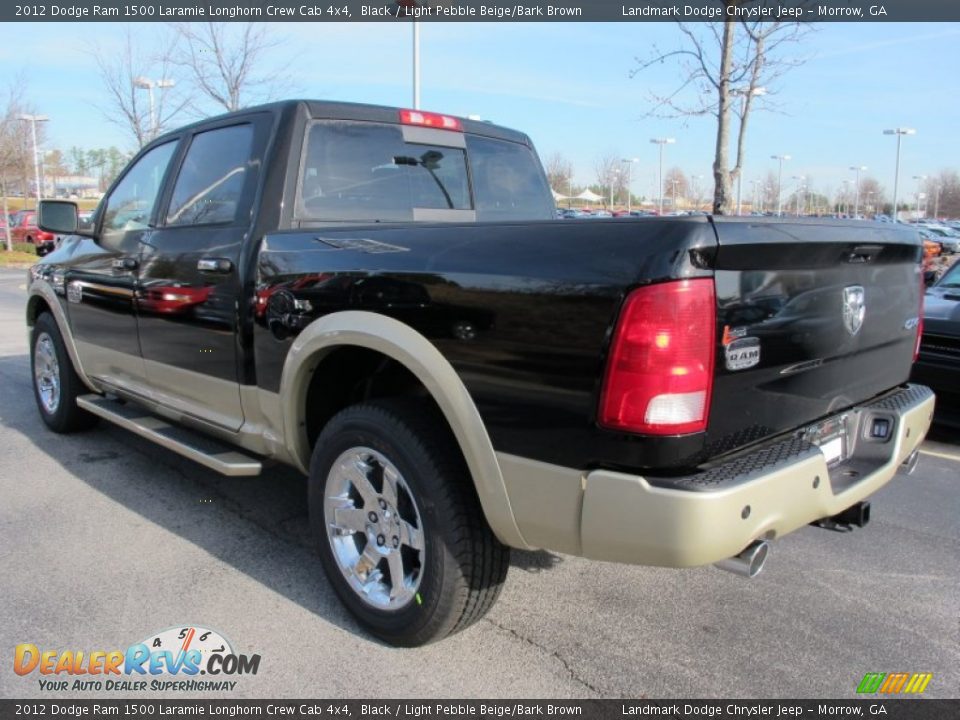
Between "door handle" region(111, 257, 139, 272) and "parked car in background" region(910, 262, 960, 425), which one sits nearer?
"door handle" region(111, 257, 139, 272)

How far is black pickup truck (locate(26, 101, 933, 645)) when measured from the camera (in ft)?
6.83

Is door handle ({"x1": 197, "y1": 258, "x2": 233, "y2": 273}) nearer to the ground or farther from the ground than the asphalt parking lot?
farther from the ground

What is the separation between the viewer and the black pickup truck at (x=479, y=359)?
2.08 metres

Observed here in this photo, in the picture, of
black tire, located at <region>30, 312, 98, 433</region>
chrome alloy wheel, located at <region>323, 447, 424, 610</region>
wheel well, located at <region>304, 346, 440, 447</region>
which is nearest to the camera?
chrome alloy wheel, located at <region>323, 447, 424, 610</region>

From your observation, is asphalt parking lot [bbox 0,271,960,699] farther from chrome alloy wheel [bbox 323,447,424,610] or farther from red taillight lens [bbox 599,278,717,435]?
red taillight lens [bbox 599,278,717,435]

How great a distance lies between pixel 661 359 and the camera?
205 centimetres

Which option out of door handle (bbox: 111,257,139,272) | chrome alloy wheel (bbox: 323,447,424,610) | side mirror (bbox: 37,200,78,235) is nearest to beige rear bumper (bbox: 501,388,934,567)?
chrome alloy wheel (bbox: 323,447,424,610)

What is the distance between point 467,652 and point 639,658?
2.03 ft

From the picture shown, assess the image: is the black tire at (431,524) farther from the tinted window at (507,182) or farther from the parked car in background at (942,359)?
the parked car in background at (942,359)

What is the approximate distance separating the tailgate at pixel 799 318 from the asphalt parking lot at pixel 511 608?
884mm

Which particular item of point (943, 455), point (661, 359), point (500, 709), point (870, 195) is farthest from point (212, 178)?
point (870, 195)

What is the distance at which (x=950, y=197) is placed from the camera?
275ft

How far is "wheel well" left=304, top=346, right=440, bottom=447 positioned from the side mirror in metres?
2.72

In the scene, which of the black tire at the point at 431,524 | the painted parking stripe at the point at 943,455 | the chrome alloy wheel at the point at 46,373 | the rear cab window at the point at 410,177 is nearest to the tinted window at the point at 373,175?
the rear cab window at the point at 410,177
